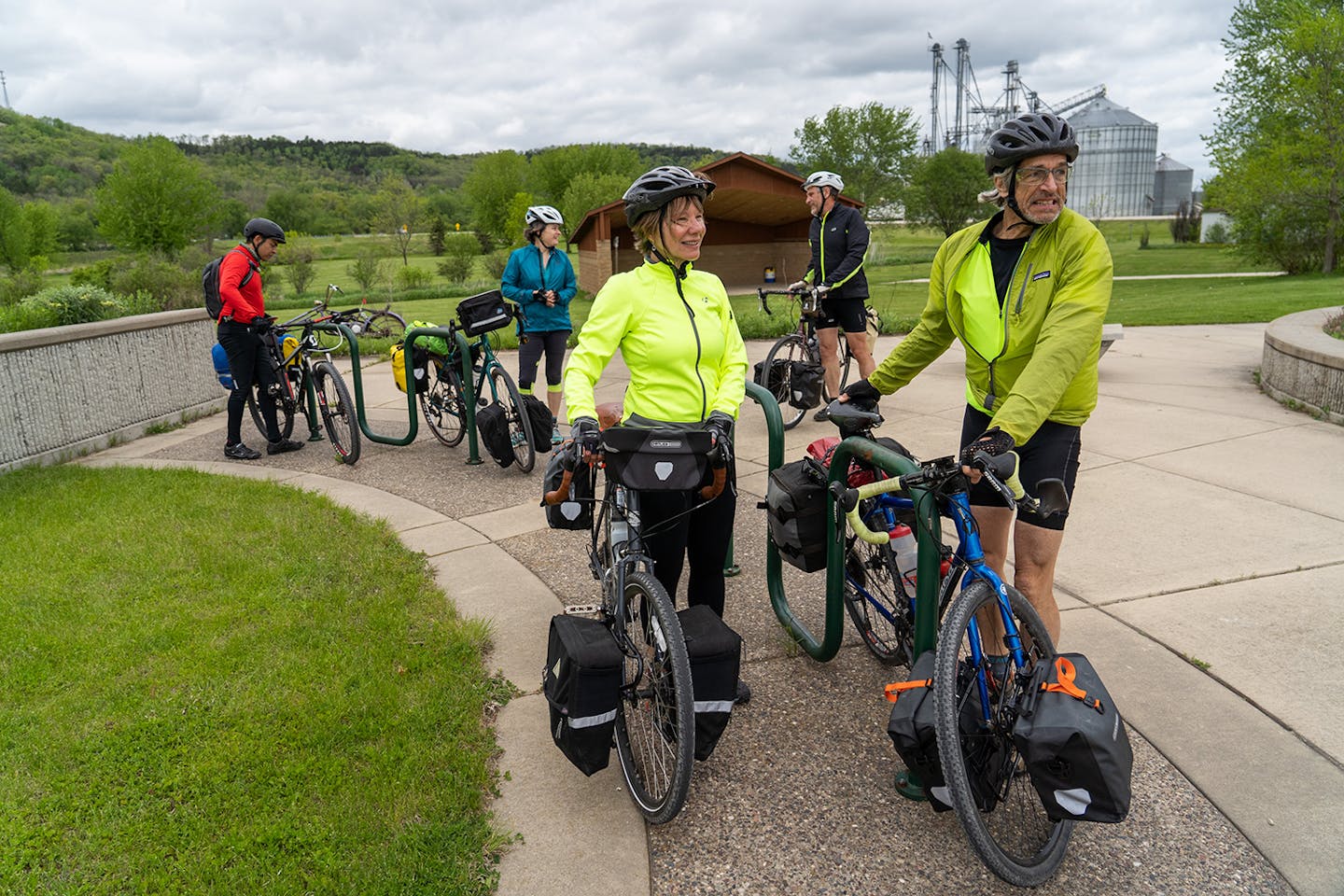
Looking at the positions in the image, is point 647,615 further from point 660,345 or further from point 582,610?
point 660,345

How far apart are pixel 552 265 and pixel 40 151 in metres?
121

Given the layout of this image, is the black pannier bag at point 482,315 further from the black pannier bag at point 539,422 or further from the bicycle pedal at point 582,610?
the bicycle pedal at point 582,610

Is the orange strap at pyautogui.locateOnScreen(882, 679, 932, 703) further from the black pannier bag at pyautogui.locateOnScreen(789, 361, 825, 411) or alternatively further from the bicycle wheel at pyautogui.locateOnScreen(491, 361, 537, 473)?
the bicycle wheel at pyautogui.locateOnScreen(491, 361, 537, 473)

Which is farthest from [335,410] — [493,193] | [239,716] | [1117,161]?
[1117,161]

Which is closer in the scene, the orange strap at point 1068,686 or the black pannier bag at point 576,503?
the orange strap at point 1068,686

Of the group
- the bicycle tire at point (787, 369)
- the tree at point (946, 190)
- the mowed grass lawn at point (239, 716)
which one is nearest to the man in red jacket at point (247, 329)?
the mowed grass lawn at point (239, 716)

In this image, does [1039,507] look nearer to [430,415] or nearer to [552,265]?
[552,265]

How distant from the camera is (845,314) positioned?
25.3 ft

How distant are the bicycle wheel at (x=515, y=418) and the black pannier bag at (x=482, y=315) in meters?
0.30

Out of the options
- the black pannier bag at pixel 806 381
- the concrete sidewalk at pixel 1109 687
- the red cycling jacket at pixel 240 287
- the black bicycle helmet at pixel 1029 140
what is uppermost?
the black bicycle helmet at pixel 1029 140

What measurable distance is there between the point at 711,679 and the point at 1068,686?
0.99 metres

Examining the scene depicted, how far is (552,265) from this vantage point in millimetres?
7320

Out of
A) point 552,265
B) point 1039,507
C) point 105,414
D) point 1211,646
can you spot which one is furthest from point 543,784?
point 105,414

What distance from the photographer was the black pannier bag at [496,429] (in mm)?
6586
